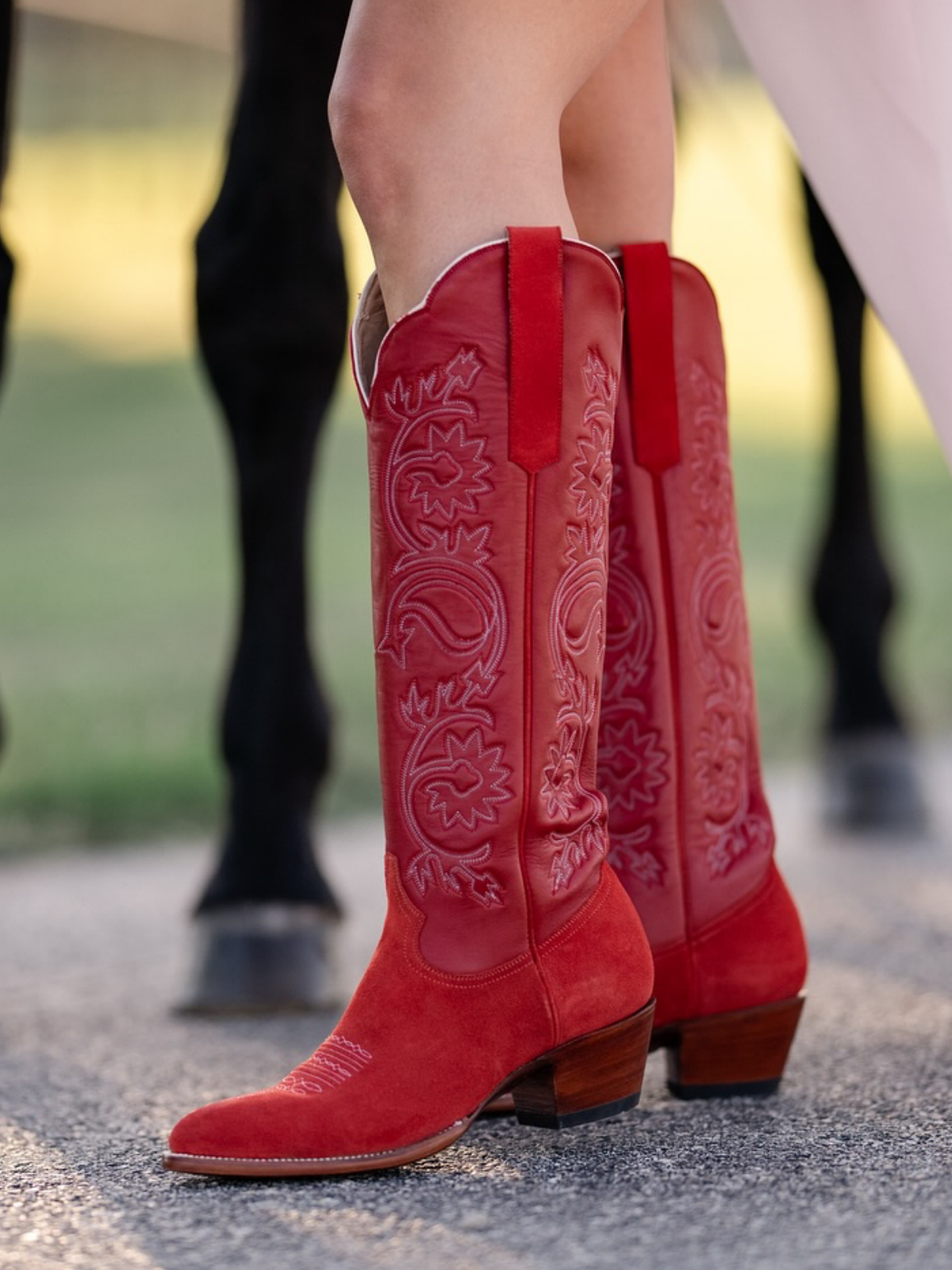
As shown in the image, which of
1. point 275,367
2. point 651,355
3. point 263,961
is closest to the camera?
point 651,355

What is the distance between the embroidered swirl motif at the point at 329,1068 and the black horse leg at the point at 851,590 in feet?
4.26

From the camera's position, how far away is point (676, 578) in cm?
101

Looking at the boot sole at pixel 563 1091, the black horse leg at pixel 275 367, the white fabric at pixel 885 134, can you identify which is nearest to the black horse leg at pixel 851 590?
the black horse leg at pixel 275 367

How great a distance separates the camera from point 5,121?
1312 millimetres

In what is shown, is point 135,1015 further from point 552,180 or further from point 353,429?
point 353,429

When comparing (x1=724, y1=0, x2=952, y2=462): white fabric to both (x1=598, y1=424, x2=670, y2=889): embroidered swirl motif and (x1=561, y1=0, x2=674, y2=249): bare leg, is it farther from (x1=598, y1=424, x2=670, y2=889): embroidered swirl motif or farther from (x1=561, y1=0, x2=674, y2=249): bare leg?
(x1=598, y1=424, x2=670, y2=889): embroidered swirl motif

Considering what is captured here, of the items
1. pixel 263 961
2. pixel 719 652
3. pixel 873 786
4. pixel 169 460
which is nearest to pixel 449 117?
pixel 719 652

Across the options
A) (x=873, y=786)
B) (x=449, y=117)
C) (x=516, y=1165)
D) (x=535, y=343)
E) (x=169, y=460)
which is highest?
(x=169, y=460)

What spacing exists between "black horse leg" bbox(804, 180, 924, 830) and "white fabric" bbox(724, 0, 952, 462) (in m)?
1.07

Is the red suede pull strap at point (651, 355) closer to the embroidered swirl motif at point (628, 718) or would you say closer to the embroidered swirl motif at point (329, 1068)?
the embroidered swirl motif at point (628, 718)

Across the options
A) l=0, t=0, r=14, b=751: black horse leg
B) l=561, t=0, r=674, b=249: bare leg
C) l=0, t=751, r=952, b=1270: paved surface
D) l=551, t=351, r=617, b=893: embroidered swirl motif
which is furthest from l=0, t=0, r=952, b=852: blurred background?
l=551, t=351, r=617, b=893: embroidered swirl motif

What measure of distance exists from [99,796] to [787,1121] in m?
1.43

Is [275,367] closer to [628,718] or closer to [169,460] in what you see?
[628,718]

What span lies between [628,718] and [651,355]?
21cm
